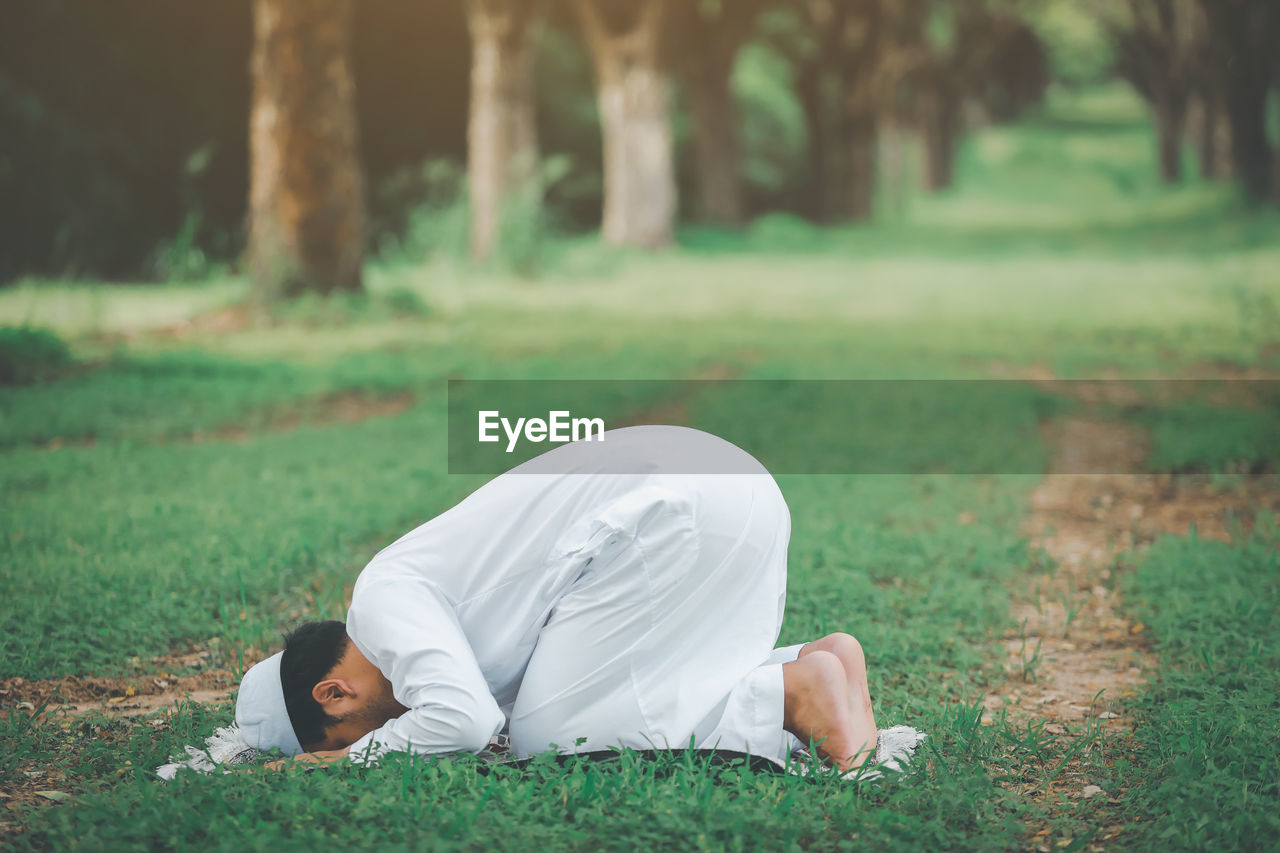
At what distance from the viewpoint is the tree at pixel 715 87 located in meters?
25.3

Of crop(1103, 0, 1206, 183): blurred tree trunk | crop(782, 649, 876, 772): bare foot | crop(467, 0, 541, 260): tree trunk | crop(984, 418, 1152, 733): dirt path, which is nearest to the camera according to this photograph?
crop(782, 649, 876, 772): bare foot

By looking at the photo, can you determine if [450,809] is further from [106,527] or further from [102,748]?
[106,527]

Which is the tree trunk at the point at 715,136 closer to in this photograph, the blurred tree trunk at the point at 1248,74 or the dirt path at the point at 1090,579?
the blurred tree trunk at the point at 1248,74

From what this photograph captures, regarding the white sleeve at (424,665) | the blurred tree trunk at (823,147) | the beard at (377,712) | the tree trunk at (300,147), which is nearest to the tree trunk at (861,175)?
the blurred tree trunk at (823,147)

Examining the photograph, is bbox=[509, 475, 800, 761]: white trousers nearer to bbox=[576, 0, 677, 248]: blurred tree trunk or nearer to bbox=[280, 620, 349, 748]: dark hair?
bbox=[280, 620, 349, 748]: dark hair

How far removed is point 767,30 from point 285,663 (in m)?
29.1

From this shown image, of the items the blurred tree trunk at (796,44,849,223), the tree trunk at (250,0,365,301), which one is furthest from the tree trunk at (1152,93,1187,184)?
the tree trunk at (250,0,365,301)

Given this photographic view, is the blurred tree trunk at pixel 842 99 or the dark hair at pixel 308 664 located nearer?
the dark hair at pixel 308 664

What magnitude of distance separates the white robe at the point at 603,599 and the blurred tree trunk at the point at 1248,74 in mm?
22500

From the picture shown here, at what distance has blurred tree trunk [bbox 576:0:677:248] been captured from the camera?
20.1m

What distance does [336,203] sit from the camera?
40.0ft

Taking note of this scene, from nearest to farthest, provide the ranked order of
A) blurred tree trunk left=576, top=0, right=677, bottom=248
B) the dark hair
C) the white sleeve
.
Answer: the white sleeve < the dark hair < blurred tree trunk left=576, top=0, right=677, bottom=248

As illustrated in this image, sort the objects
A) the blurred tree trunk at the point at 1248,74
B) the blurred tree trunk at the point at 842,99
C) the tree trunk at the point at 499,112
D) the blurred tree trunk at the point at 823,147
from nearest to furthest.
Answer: the tree trunk at the point at 499,112 < the blurred tree trunk at the point at 1248,74 < the blurred tree trunk at the point at 842,99 < the blurred tree trunk at the point at 823,147

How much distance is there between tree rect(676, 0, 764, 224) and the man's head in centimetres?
2221
